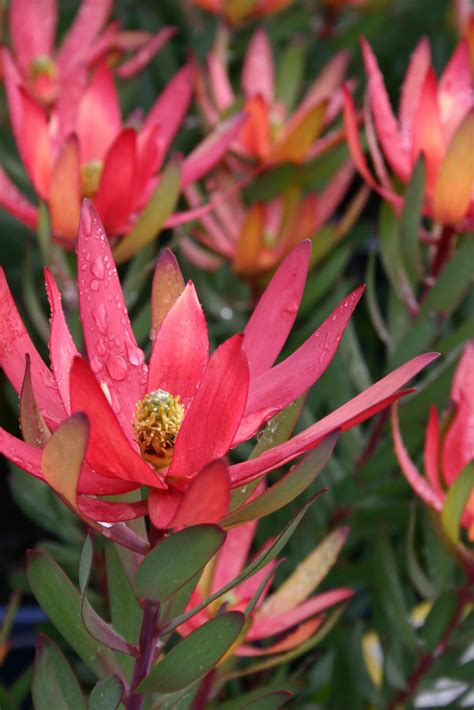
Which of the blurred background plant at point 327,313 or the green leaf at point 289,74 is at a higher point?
the green leaf at point 289,74

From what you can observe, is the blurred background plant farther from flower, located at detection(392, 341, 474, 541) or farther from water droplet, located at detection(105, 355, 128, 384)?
water droplet, located at detection(105, 355, 128, 384)

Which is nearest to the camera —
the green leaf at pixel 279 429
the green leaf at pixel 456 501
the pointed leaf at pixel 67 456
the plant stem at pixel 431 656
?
the pointed leaf at pixel 67 456

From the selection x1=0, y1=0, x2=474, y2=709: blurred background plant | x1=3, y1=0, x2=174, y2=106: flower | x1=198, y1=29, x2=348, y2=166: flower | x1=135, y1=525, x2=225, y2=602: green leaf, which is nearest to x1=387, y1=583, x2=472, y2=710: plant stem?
x1=0, y1=0, x2=474, y2=709: blurred background plant

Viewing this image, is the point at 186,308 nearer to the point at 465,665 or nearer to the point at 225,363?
the point at 225,363

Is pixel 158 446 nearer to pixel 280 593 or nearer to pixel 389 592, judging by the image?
pixel 280 593

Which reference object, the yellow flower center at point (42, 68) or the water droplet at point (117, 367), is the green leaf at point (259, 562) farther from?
the yellow flower center at point (42, 68)

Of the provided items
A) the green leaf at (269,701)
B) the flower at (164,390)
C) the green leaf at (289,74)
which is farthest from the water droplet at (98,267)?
the green leaf at (289,74)

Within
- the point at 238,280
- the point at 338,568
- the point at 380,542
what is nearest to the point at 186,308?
the point at 380,542

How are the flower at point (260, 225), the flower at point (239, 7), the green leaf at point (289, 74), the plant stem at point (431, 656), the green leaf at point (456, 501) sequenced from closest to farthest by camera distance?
the green leaf at point (456, 501) < the plant stem at point (431, 656) < the flower at point (260, 225) < the green leaf at point (289, 74) < the flower at point (239, 7)
